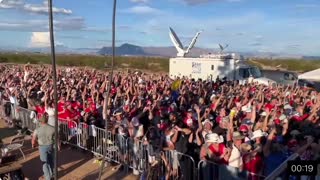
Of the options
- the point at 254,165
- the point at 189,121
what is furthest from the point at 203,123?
the point at 254,165

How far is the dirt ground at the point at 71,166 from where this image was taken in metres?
10.2

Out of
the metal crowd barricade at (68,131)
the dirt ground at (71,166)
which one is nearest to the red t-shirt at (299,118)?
the dirt ground at (71,166)

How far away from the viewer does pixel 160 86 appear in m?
18.2

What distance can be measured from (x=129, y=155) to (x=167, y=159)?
1.68m

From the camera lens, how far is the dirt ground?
33.3 feet

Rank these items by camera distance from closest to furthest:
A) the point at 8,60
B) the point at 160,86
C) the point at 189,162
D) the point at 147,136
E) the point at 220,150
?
the point at 220,150 → the point at 189,162 → the point at 147,136 → the point at 160,86 → the point at 8,60

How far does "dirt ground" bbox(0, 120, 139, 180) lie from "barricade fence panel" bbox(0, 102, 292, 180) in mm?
232

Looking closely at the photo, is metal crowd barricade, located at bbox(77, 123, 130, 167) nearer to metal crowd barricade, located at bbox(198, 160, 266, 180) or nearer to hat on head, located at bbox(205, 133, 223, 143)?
metal crowd barricade, located at bbox(198, 160, 266, 180)

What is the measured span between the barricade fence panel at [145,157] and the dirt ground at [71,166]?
0.23m

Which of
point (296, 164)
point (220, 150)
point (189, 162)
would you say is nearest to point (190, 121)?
point (189, 162)

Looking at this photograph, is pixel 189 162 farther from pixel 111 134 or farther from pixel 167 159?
pixel 111 134

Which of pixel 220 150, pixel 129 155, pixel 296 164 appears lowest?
pixel 129 155

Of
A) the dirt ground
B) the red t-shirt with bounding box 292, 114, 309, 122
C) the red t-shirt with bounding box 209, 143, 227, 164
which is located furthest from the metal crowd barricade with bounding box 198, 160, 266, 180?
the red t-shirt with bounding box 292, 114, 309, 122

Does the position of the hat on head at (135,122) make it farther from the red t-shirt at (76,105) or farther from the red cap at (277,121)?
the red cap at (277,121)
